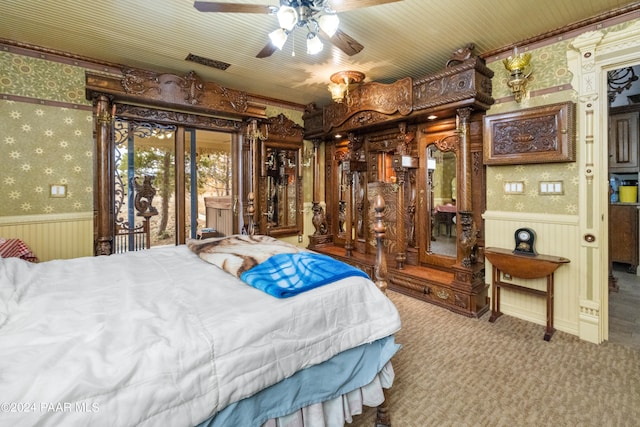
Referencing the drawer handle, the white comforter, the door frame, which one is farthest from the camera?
the drawer handle

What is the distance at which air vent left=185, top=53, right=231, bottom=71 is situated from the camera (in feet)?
10.6

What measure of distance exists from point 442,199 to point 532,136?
1.12 m

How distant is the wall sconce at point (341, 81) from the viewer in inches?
139

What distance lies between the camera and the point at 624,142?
14.6ft

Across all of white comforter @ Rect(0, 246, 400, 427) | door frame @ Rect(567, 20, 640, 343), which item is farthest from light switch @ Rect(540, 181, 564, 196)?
white comforter @ Rect(0, 246, 400, 427)

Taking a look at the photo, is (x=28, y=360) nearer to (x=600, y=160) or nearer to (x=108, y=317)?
(x=108, y=317)

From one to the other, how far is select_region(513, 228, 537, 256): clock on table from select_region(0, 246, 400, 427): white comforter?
1.98m

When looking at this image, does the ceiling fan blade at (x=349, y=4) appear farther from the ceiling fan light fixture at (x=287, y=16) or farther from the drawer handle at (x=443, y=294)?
the drawer handle at (x=443, y=294)

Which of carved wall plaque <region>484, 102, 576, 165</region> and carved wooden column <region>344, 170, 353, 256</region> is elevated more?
carved wall plaque <region>484, 102, 576, 165</region>

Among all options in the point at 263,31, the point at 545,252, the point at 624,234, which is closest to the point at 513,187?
the point at 545,252

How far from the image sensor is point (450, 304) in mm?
3152

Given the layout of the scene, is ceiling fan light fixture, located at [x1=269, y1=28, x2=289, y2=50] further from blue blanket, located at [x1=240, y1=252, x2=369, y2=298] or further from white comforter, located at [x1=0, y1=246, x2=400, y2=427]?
white comforter, located at [x1=0, y1=246, x2=400, y2=427]

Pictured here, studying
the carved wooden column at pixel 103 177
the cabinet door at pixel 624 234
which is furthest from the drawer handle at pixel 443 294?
the carved wooden column at pixel 103 177

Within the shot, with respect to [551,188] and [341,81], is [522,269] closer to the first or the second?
[551,188]
